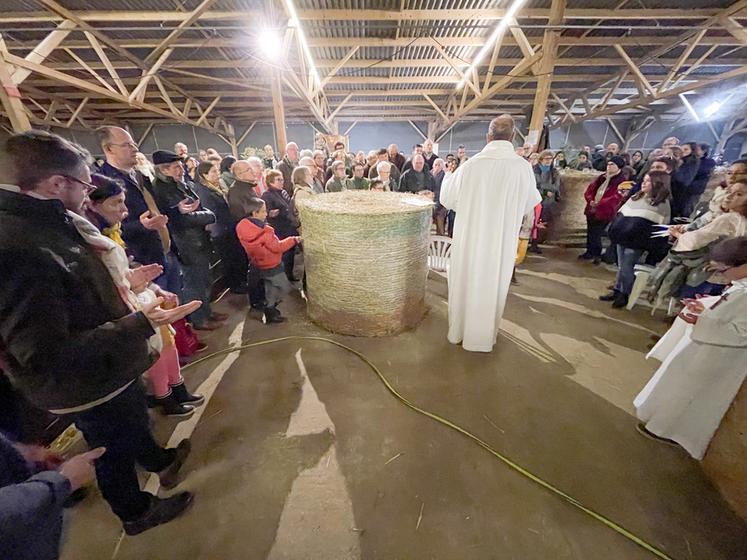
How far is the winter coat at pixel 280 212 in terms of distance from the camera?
11.3 ft

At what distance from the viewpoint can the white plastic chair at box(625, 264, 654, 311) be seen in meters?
3.21

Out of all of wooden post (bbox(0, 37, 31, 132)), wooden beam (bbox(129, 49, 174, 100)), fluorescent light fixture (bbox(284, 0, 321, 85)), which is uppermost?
fluorescent light fixture (bbox(284, 0, 321, 85))

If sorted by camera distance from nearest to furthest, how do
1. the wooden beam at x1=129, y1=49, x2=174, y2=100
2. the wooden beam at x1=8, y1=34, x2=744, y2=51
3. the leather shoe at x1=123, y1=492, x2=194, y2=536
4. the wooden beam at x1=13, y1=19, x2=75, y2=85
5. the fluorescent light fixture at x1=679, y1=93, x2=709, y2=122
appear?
the leather shoe at x1=123, y1=492, x2=194, y2=536, the wooden beam at x1=13, y1=19, x2=75, y2=85, the wooden beam at x1=8, y1=34, x2=744, y2=51, the wooden beam at x1=129, y1=49, x2=174, y2=100, the fluorescent light fixture at x1=679, y1=93, x2=709, y2=122

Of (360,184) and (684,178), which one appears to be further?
(360,184)

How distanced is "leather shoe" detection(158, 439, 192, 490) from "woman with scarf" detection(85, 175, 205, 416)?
0.32 m

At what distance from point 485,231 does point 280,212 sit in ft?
7.72

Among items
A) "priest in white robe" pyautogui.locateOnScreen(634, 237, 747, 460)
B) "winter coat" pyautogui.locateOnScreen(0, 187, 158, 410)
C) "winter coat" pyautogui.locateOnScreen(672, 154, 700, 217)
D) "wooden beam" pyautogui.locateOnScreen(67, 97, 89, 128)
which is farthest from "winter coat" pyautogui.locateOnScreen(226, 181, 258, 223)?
"wooden beam" pyautogui.locateOnScreen(67, 97, 89, 128)

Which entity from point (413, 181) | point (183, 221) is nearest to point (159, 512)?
point (183, 221)

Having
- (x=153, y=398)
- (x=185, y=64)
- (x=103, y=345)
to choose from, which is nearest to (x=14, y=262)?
(x=103, y=345)

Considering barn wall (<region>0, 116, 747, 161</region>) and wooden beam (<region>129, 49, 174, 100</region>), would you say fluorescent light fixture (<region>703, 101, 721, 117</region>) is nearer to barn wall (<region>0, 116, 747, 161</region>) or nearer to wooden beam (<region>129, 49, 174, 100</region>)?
barn wall (<region>0, 116, 747, 161</region>)

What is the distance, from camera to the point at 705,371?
1.56 m

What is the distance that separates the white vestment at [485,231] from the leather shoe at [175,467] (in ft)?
7.26

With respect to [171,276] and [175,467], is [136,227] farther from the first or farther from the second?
[175,467]

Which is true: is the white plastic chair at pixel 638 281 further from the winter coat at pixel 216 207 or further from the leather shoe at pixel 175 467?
the winter coat at pixel 216 207
